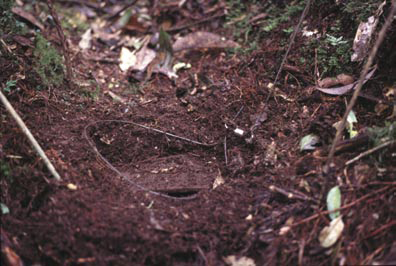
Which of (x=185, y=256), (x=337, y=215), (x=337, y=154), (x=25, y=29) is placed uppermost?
(x=25, y=29)

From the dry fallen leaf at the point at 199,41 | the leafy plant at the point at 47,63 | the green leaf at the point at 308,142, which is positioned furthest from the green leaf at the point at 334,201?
the leafy plant at the point at 47,63

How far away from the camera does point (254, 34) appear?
12.8ft

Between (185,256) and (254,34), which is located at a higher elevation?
(254,34)

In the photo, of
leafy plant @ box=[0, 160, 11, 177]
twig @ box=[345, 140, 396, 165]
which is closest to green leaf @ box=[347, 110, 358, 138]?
twig @ box=[345, 140, 396, 165]

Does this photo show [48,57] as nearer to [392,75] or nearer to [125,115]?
[125,115]

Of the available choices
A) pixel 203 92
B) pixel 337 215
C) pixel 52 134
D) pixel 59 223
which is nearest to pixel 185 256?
pixel 59 223

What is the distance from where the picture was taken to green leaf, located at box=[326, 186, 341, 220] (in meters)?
2.14

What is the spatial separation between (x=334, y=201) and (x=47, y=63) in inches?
103

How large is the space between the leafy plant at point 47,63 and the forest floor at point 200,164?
55 millimetres

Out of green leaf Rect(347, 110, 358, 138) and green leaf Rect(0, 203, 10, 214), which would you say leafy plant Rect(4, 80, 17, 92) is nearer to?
green leaf Rect(0, 203, 10, 214)

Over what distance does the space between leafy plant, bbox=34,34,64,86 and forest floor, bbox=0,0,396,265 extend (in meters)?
0.06

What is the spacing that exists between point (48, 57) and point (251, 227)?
238 centimetres

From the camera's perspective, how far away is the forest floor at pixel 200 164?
2.09 m

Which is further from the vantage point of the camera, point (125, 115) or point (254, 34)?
point (254, 34)
